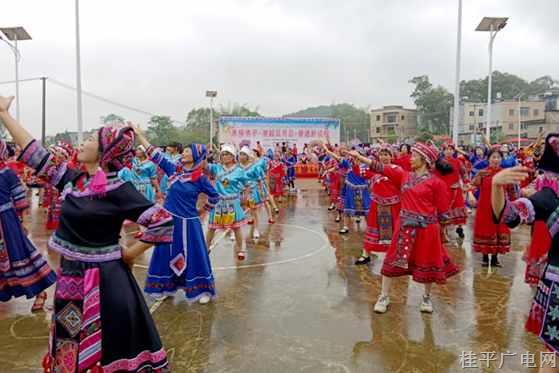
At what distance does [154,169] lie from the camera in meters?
10.2

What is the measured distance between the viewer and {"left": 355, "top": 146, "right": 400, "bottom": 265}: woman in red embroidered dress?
6.01m

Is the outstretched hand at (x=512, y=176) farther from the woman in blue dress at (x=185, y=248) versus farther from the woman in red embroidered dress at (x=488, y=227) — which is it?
the woman in red embroidered dress at (x=488, y=227)

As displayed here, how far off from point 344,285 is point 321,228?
4077mm

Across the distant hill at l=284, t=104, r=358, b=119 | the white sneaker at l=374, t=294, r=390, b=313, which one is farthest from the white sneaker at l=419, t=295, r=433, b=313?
the distant hill at l=284, t=104, r=358, b=119

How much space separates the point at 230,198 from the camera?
22.1 feet

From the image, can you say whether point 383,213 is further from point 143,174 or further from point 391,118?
point 391,118

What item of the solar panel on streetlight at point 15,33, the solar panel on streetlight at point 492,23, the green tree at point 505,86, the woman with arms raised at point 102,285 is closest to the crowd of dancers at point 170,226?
the woman with arms raised at point 102,285

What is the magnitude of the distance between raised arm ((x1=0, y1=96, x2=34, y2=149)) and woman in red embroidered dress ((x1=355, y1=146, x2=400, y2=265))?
14.5ft

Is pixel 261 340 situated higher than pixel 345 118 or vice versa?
pixel 345 118

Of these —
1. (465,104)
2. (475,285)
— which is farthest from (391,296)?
(465,104)

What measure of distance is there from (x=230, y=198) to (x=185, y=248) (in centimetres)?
209

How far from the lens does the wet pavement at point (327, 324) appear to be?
3551 millimetres

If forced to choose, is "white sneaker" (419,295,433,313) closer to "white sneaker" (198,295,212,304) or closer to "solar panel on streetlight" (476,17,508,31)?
"white sneaker" (198,295,212,304)

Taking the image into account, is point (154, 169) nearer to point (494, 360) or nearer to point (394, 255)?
point (394, 255)
